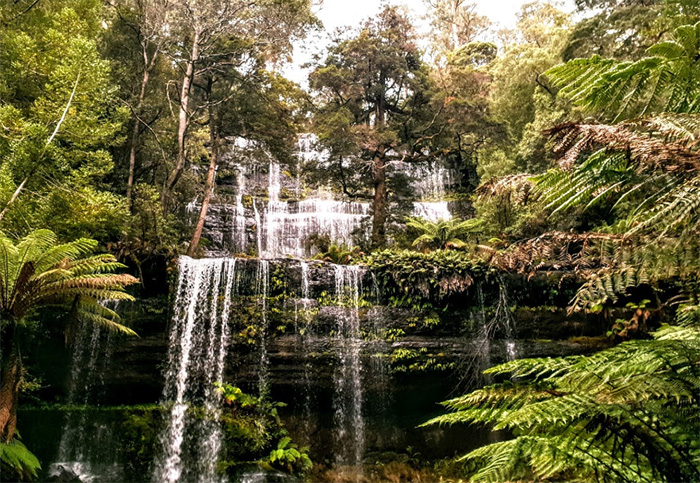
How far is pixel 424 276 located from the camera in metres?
8.66

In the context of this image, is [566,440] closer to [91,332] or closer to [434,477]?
[434,477]

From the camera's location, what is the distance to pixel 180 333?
8016 mm

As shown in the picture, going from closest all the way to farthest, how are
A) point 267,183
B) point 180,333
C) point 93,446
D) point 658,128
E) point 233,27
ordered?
1. point 658,128
2. point 93,446
3. point 180,333
4. point 233,27
5. point 267,183

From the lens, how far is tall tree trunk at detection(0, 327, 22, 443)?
4.29 metres

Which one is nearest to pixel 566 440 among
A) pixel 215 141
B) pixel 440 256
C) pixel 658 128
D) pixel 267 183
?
pixel 658 128

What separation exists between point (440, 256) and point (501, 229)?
129 inches

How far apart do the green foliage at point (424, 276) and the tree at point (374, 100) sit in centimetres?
263

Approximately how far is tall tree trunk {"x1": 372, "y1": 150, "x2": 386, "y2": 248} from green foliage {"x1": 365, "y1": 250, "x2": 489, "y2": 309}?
2593mm

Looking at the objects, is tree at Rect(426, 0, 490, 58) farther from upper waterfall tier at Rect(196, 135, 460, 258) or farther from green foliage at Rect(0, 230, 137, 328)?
green foliage at Rect(0, 230, 137, 328)

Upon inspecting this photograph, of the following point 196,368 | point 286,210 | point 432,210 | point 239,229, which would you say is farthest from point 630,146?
point 286,210

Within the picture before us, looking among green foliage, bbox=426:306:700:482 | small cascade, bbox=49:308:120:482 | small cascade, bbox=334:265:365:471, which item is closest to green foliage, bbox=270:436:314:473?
small cascade, bbox=334:265:365:471

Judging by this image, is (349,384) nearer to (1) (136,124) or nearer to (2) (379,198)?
(2) (379,198)

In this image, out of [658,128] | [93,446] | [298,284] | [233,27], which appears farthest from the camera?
[233,27]

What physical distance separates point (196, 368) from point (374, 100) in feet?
31.1
